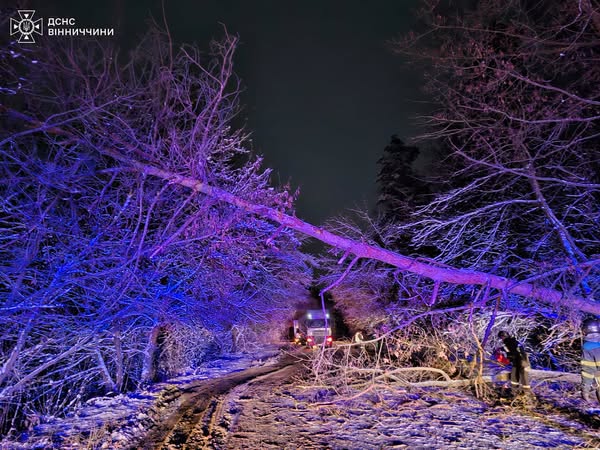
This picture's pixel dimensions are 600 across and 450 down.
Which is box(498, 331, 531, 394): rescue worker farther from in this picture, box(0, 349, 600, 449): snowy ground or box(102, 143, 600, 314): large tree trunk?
box(102, 143, 600, 314): large tree trunk

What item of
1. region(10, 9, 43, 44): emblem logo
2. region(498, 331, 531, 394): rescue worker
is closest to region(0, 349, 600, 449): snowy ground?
region(498, 331, 531, 394): rescue worker

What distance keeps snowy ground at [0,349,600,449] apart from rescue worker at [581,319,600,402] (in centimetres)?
35

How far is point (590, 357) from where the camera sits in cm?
618

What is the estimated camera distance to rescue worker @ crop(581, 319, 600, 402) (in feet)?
20.2

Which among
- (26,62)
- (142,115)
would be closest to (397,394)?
(142,115)

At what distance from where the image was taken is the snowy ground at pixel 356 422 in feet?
A: 17.6

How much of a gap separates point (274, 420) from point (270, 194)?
4219 mm

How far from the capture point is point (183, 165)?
612 centimetres

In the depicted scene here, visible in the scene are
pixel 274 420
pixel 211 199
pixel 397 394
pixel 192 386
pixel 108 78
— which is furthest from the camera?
pixel 192 386

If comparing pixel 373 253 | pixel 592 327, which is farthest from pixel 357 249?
pixel 592 327

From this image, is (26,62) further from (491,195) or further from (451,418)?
(491,195)

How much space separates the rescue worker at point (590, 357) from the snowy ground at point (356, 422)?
35cm

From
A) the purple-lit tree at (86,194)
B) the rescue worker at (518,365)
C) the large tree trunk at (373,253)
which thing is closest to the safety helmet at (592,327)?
the large tree trunk at (373,253)

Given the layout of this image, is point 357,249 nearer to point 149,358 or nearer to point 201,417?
point 201,417
